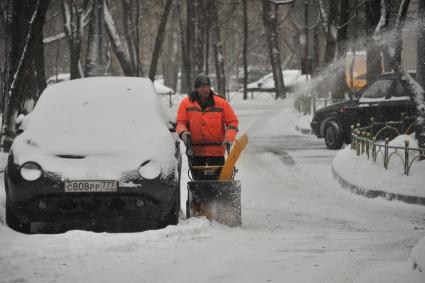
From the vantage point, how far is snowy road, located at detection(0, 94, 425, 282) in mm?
6391

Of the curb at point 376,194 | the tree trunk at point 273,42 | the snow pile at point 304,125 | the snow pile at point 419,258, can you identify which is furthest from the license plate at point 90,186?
the tree trunk at point 273,42

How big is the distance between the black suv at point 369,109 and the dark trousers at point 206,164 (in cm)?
891

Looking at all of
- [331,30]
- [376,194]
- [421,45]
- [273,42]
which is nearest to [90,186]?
[376,194]

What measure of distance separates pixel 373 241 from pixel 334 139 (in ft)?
38.0

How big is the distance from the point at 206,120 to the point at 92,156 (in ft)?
5.42

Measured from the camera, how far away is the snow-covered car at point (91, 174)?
25.7 ft

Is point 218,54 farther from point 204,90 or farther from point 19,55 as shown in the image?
point 204,90

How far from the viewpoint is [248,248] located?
7492mm

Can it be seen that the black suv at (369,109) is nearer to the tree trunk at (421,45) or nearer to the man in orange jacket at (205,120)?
the tree trunk at (421,45)

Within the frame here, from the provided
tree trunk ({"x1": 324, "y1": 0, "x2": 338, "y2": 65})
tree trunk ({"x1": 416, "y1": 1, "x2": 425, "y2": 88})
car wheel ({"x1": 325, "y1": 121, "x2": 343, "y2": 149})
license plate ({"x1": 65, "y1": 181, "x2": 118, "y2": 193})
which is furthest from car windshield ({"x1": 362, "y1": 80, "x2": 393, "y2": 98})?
tree trunk ({"x1": 324, "y1": 0, "x2": 338, "y2": 65})

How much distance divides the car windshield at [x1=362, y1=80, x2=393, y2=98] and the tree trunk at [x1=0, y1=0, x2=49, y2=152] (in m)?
7.35

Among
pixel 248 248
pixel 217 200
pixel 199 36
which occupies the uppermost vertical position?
pixel 199 36

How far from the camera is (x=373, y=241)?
7902mm

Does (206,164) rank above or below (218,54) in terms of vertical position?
below
